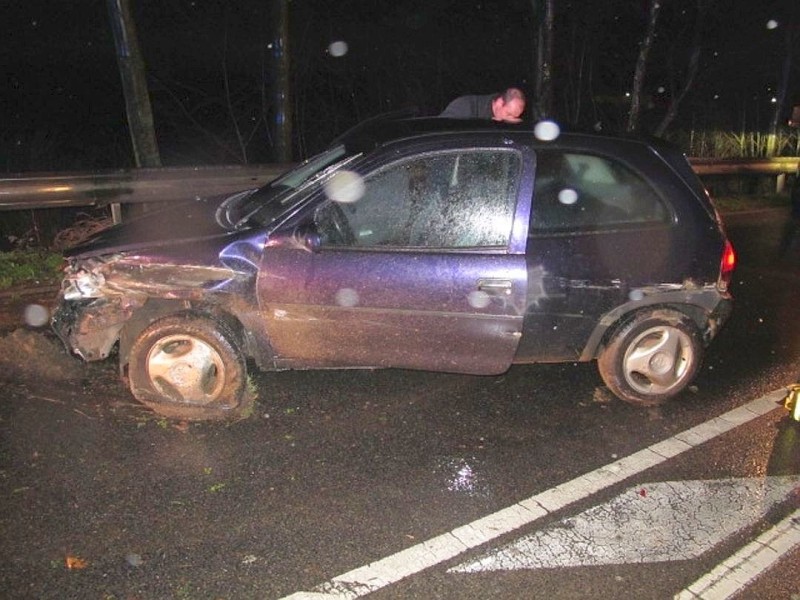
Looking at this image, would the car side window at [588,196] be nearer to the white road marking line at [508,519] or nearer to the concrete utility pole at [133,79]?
the white road marking line at [508,519]

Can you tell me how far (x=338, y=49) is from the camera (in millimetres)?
16406

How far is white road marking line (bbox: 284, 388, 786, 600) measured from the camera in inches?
103

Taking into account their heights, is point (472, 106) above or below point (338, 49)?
below

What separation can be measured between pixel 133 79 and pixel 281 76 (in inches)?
121

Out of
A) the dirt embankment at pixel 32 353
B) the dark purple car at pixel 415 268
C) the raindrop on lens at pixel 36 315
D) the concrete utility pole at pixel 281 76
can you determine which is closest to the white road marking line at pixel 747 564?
the dark purple car at pixel 415 268

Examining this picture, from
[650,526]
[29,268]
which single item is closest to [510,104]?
[650,526]

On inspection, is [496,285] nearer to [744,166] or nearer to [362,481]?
[362,481]

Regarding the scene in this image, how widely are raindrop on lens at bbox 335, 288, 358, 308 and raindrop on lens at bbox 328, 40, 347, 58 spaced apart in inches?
534

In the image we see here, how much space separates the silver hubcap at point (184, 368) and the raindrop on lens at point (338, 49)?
13.5m

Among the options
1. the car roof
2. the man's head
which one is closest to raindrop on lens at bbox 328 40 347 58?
the man's head

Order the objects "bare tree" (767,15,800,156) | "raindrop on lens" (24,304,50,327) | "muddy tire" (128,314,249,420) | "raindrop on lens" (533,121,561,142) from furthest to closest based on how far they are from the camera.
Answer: "bare tree" (767,15,800,156) < "raindrop on lens" (24,304,50,327) < "raindrop on lens" (533,121,561,142) < "muddy tire" (128,314,249,420)

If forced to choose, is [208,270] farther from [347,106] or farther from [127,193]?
[347,106]

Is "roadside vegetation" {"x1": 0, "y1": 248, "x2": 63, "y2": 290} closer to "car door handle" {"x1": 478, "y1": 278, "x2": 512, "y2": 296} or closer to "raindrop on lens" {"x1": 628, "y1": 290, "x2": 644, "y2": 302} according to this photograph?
"car door handle" {"x1": 478, "y1": 278, "x2": 512, "y2": 296}

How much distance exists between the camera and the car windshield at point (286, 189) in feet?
12.4
